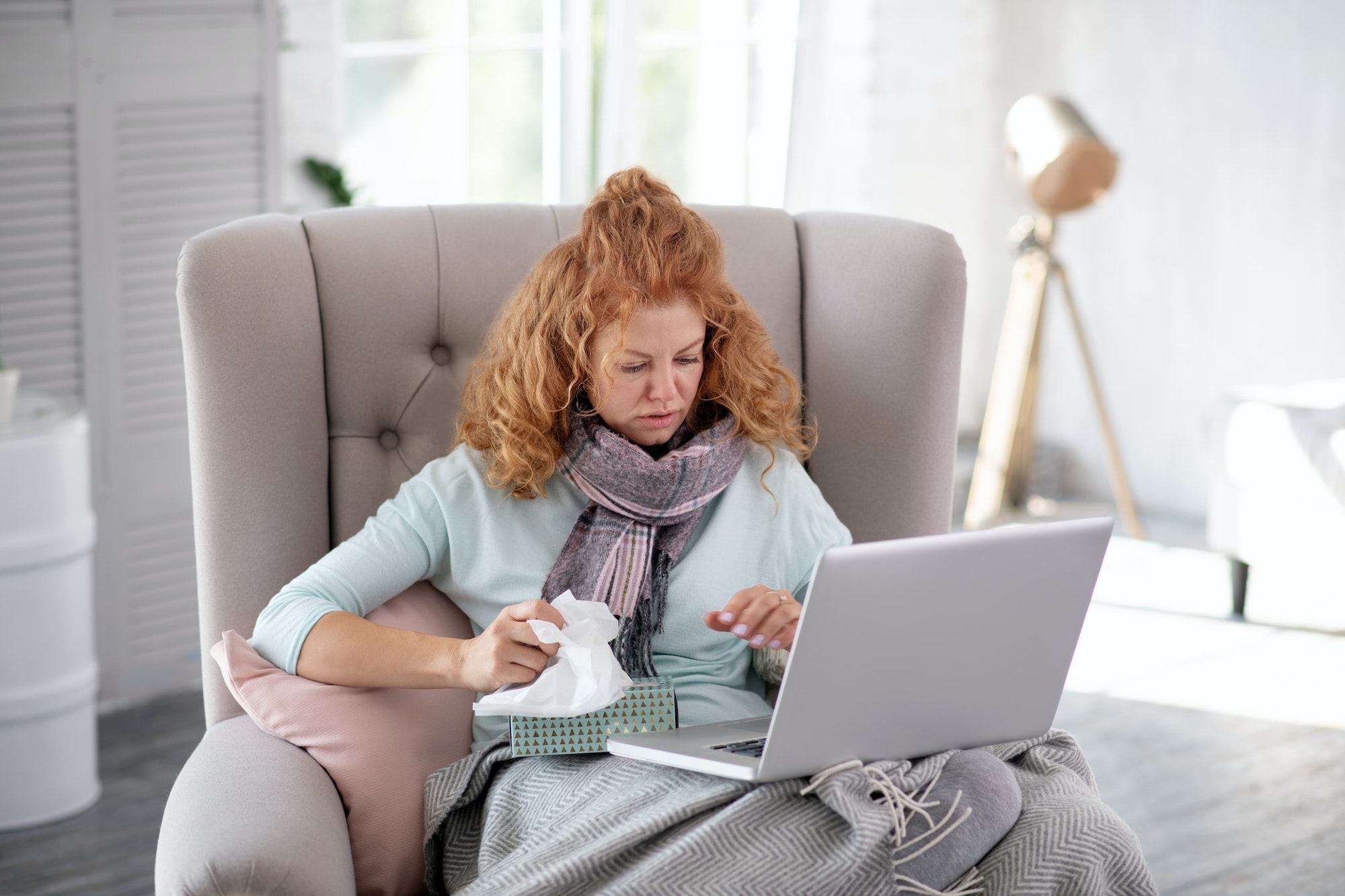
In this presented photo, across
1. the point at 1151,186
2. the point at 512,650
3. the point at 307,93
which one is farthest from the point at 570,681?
the point at 1151,186

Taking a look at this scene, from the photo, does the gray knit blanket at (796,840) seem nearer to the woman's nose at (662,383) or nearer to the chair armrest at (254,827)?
the chair armrest at (254,827)

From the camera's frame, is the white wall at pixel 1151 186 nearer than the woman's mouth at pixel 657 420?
No

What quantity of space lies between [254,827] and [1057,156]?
280 centimetres

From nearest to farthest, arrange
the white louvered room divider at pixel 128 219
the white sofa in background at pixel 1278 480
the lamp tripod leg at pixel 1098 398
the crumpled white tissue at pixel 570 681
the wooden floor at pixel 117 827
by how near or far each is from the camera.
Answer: the crumpled white tissue at pixel 570 681, the wooden floor at pixel 117 827, the white louvered room divider at pixel 128 219, the white sofa in background at pixel 1278 480, the lamp tripod leg at pixel 1098 398

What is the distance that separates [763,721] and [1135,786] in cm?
137

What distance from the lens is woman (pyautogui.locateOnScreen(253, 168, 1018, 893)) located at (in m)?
1.20

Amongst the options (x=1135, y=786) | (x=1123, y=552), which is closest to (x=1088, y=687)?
(x=1135, y=786)

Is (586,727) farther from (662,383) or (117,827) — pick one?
(117,827)

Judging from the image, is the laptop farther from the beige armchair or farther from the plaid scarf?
the beige armchair

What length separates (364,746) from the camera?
125 cm

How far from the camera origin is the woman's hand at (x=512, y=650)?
1.16 meters

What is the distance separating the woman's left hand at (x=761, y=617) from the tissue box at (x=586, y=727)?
106mm

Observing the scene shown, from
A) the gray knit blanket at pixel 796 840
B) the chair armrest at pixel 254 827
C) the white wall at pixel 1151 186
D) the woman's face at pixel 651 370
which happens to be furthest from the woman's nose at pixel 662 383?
the white wall at pixel 1151 186

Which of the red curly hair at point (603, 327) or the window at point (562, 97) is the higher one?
the window at point (562, 97)
